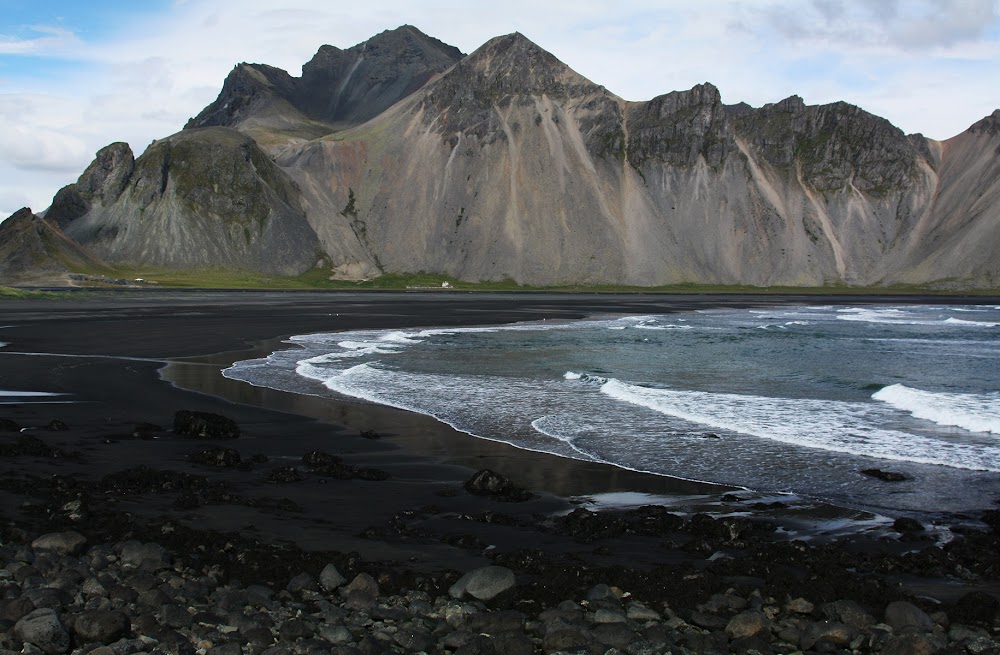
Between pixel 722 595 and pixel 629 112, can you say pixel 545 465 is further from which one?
pixel 629 112

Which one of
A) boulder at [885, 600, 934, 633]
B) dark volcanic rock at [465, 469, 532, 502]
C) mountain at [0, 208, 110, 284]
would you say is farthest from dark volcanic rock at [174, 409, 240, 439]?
mountain at [0, 208, 110, 284]

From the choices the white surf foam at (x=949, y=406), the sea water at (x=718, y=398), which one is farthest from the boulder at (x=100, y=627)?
the white surf foam at (x=949, y=406)

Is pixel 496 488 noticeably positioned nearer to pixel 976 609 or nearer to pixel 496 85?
pixel 976 609

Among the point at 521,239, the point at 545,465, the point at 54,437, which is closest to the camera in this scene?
the point at 545,465

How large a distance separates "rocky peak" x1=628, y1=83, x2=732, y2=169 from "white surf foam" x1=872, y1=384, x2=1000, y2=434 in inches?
6276

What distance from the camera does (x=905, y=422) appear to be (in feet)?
74.5

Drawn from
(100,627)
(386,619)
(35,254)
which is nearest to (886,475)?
(386,619)

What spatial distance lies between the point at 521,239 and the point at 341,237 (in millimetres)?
35427

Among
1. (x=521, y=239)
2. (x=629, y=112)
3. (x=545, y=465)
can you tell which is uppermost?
(x=629, y=112)

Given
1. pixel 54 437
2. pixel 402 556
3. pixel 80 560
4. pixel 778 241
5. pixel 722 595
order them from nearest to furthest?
1. pixel 722 595
2. pixel 80 560
3. pixel 402 556
4. pixel 54 437
5. pixel 778 241

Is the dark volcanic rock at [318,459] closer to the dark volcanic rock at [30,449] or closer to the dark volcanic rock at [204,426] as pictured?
the dark volcanic rock at [204,426]

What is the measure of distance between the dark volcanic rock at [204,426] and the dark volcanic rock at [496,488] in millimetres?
7258

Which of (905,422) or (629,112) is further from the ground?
(629,112)

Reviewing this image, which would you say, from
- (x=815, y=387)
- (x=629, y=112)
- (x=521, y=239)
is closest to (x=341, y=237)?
(x=521, y=239)
